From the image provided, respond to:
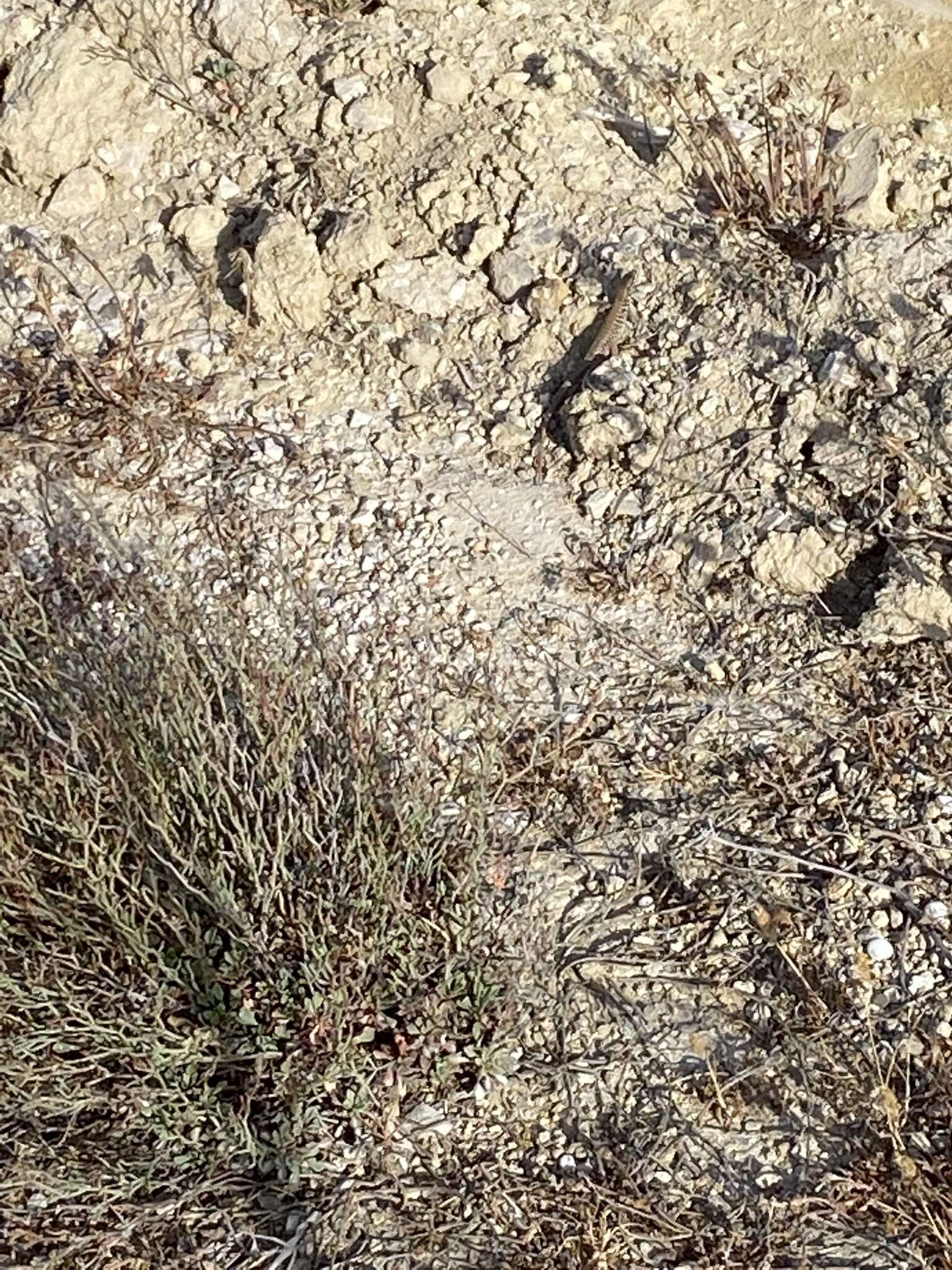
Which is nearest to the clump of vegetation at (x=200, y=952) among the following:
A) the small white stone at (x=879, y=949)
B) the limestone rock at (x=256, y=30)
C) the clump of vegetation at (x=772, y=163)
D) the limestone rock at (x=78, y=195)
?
the small white stone at (x=879, y=949)

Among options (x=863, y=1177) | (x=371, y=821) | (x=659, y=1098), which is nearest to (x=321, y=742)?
(x=371, y=821)

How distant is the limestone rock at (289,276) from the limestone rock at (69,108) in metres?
0.75

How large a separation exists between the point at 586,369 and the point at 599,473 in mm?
317

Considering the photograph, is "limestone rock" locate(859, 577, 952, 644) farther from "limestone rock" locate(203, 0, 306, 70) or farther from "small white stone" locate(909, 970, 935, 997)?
"limestone rock" locate(203, 0, 306, 70)

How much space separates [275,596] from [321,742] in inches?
27.8

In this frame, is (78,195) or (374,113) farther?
(78,195)

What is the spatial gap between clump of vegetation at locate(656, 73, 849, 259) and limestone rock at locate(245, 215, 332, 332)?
1.14 m

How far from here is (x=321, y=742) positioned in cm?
322

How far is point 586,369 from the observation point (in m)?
3.93

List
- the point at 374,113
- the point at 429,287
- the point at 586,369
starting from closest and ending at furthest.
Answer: the point at 586,369
the point at 429,287
the point at 374,113

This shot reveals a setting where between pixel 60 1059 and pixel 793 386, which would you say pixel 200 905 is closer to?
pixel 60 1059

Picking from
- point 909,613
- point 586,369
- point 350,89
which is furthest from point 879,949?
point 350,89

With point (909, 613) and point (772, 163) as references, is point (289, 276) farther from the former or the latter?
point (909, 613)

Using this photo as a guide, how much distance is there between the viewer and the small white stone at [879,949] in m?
2.97
